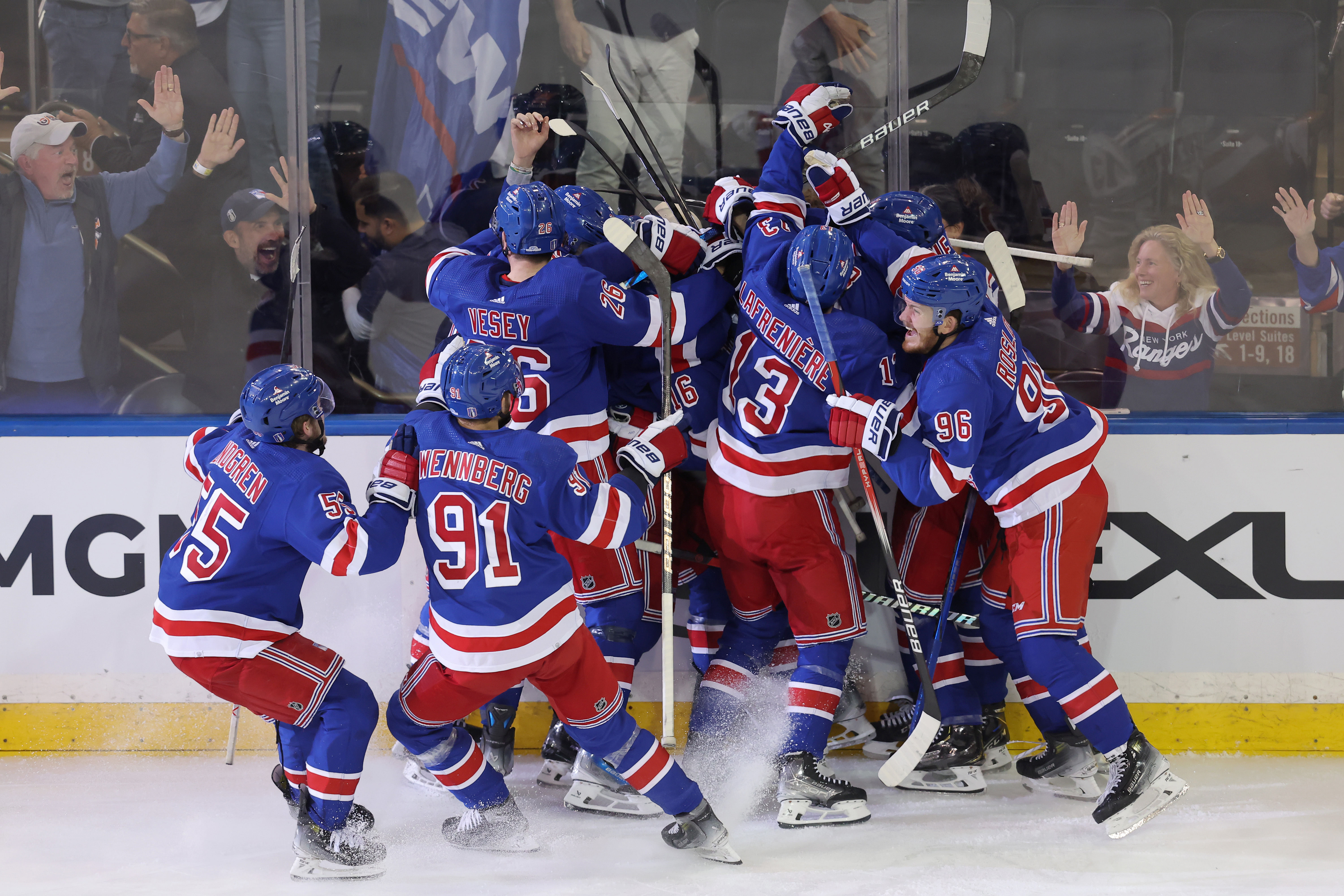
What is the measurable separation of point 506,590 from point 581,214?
1.13 m

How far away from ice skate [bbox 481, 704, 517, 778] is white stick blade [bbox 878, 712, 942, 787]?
1.04 meters

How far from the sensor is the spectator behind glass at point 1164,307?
3.34 m

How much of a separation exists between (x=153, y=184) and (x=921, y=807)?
287cm

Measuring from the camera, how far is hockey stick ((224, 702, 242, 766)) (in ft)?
9.69

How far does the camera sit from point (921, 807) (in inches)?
113

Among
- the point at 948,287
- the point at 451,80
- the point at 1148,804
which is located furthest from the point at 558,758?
the point at 451,80

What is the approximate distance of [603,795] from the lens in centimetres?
287

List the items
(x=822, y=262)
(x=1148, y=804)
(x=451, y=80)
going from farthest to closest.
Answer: (x=451, y=80) < (x=822, y=262) < (x=1148, y=804)

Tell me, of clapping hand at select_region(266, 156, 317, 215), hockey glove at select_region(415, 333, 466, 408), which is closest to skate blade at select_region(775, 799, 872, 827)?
hockey glove at select_region(415, 333, 466, 408)

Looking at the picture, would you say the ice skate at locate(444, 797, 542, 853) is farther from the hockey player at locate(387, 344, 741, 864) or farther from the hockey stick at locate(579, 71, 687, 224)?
the hockey stick at locate(579, 71, 687, 224)

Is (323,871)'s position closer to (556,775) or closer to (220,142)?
(556,775)

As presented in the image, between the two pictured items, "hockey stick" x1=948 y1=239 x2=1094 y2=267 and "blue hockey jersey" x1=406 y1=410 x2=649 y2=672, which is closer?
"blue hockey jersey" x1=406 y1=410 x2=649 y2=672

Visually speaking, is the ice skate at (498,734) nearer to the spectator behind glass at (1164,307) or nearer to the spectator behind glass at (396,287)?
the spectator behind glass at (396,287)

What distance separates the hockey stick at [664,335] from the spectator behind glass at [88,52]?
5.41 feet
